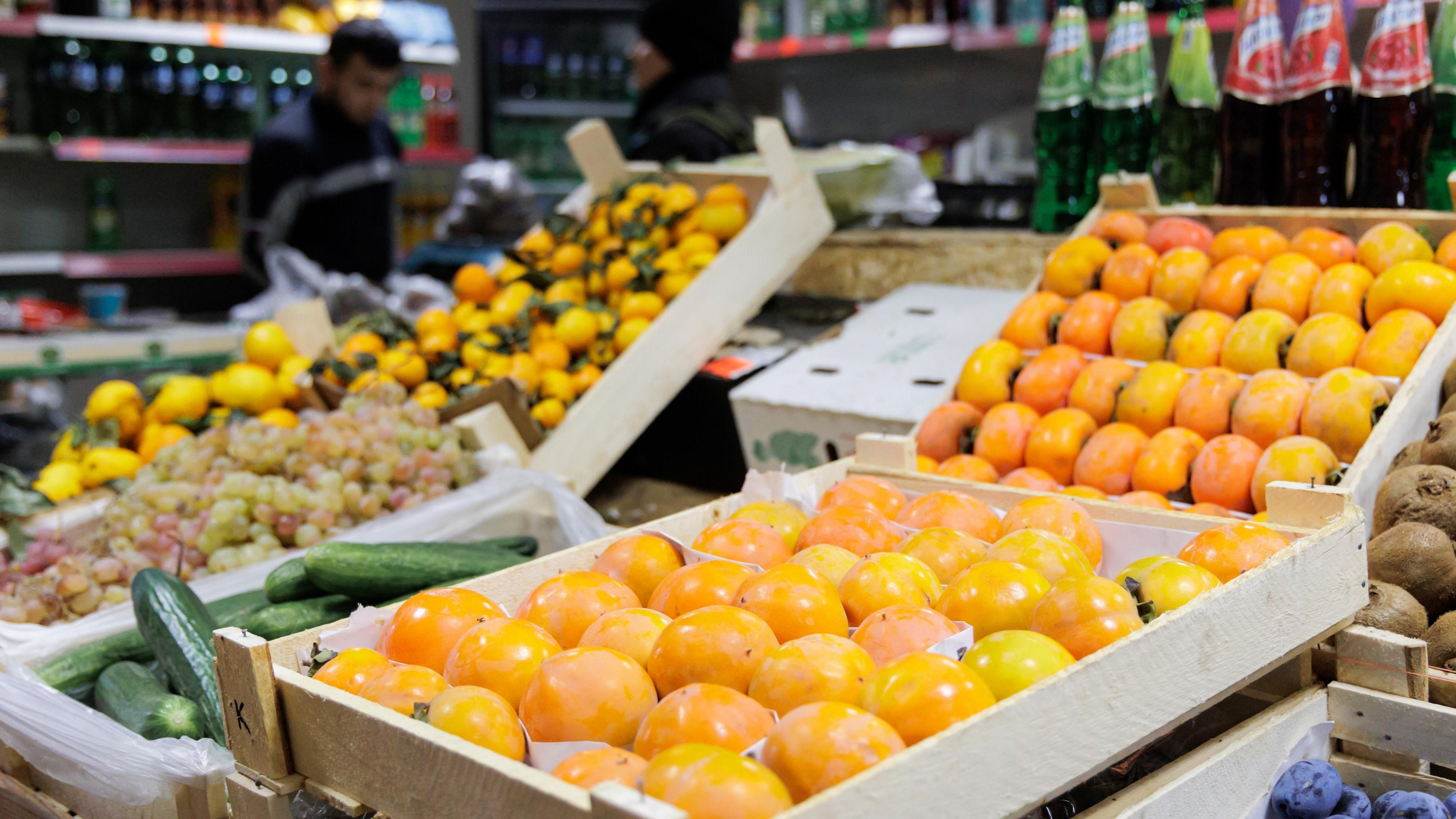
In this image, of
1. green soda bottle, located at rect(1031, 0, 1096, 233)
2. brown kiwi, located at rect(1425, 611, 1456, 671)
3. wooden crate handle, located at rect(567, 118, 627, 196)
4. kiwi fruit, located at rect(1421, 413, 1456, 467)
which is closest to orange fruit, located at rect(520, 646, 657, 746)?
brown kiwi, located at rect(1425, 611, 1456, 671)

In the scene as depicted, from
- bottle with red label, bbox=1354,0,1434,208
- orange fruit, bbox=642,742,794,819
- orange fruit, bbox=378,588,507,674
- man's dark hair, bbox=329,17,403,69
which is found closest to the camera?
orange fruit, bbox=642,742,794,819

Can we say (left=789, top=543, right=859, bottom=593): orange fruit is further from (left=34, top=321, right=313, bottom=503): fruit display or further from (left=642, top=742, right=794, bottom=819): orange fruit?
(left=34, top=321, right=313, bottom=503): fruit display

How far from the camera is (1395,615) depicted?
1271mm

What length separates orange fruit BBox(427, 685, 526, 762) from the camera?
0.90 metres

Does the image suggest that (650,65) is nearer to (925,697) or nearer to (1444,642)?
(1444,642)

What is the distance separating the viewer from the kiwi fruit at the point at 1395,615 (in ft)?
4.17

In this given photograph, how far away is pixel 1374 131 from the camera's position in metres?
2.01

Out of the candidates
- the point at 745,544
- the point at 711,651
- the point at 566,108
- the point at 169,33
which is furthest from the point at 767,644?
the point at 566,108

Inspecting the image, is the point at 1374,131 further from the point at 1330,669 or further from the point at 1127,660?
the point at 1127,660

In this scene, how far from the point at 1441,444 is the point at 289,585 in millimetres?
1578

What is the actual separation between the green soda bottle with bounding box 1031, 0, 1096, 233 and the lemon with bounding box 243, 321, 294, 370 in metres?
1.78

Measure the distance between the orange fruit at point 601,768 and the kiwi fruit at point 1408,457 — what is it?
113 cm

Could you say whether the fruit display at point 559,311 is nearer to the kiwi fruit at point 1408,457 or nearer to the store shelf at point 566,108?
the kiwi fruit at point 1408,457

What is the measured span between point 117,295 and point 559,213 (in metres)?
2.51
